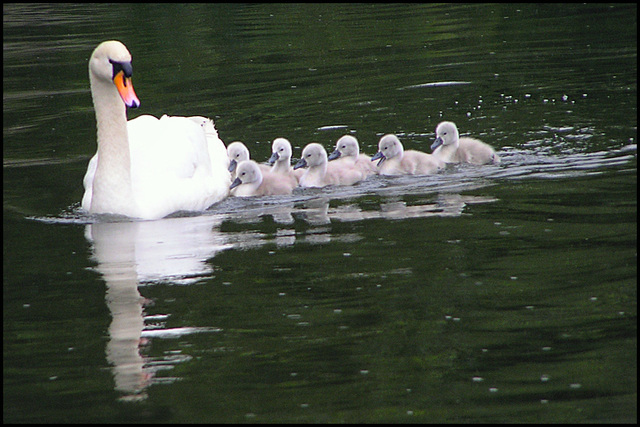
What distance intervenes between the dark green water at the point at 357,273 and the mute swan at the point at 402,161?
0.20 meters

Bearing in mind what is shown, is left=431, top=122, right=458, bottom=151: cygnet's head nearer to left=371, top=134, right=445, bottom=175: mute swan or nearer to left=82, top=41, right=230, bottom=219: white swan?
left=371, top=134, right=445, bottom=175: mute swan

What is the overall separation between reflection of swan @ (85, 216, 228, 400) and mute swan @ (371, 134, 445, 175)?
6.69 ft

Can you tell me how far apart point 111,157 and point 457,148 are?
326 centimetres

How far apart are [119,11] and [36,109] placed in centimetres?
Answer: 1360

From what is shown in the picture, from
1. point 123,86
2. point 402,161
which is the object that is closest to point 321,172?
point 402,161

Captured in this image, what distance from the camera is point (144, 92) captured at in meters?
15.6

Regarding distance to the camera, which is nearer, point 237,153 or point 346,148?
point 346,148

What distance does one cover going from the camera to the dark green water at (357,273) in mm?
5008

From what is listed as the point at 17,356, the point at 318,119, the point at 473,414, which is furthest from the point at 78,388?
the point at 318,119

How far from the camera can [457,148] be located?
33.7 feet

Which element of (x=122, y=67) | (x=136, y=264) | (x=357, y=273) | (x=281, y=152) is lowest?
(x=357, y=273)

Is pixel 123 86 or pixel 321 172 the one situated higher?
pixel 123 86

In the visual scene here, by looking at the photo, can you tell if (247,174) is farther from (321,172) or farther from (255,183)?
(321,172)

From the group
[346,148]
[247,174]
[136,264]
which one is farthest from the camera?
[346,148]
